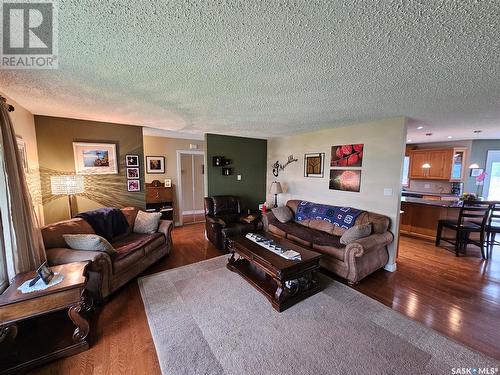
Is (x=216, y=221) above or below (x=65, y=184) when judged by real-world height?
below

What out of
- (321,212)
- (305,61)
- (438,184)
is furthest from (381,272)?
(438,184)

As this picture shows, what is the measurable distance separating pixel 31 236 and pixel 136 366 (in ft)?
5.29

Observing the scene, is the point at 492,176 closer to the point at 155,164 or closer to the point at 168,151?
the point at 168,151

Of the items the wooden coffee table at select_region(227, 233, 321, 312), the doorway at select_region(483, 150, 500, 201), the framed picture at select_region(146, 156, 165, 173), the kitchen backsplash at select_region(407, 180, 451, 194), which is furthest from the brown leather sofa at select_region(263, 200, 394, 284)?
the doorway at select_region(483, 150, 500, 201)

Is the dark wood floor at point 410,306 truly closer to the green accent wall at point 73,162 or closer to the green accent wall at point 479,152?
the green accent wall at point 73,162

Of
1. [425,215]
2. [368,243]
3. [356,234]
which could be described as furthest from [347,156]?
[425,215]

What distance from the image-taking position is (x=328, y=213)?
3873 mm

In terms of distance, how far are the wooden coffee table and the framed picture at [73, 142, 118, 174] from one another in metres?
2.79

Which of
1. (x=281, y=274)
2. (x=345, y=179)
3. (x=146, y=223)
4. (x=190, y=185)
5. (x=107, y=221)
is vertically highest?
(x=345, y=179)

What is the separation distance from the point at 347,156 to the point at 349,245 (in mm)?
1791

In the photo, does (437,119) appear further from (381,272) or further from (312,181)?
(381,272)

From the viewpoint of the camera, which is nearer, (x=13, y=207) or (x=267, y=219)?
(x=13, y=207)

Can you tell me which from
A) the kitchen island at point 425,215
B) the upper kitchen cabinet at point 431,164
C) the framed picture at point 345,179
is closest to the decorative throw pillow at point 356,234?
the framed picture at point 345,179

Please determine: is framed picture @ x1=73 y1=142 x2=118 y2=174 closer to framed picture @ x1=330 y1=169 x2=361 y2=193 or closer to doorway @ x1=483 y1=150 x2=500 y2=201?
framed picture @ x1=330 y1=169 x2=361 y2=193
